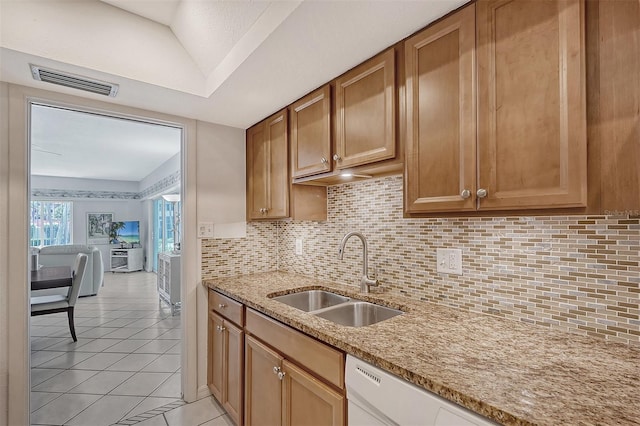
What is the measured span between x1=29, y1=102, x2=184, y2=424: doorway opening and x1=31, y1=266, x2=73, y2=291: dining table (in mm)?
696

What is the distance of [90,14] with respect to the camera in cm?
158

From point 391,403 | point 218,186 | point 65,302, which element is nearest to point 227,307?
point 218,186

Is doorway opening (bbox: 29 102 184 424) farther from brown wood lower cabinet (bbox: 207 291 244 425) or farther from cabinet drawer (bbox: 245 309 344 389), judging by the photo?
cabinet drawer (bbox: 245 309 344 389)

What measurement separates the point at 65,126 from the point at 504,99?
4.73 m

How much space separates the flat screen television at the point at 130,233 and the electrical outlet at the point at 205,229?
7.53m

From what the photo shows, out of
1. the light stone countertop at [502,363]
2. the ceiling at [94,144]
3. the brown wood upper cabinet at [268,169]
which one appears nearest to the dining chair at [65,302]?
the ceiling at [94,144]

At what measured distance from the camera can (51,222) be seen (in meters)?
7.59

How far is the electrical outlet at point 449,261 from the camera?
56.5 inches

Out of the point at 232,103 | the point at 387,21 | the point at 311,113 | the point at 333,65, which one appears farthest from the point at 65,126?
the point at 387,21

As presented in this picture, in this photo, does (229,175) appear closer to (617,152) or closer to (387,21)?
(387,21)

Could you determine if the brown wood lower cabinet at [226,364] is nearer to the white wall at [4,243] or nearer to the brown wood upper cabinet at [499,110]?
the white wall at [4,243]

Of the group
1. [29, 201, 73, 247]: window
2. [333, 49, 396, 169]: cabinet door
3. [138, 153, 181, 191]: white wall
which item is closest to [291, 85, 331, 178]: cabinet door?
[333, 49, 396, 169]: cabinet door

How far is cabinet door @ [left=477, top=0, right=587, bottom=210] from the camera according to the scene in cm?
86

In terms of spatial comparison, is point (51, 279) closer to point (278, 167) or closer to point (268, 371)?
point (278, 167)
